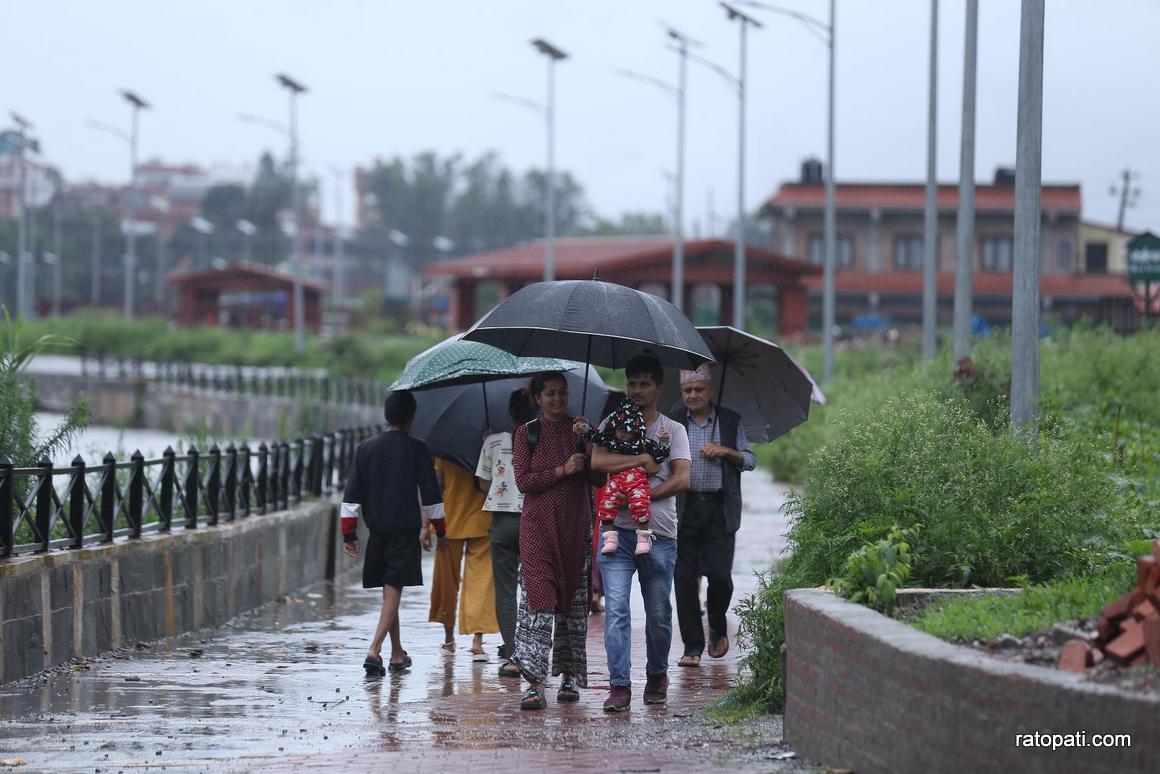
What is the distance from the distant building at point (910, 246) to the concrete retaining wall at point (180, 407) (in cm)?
2410

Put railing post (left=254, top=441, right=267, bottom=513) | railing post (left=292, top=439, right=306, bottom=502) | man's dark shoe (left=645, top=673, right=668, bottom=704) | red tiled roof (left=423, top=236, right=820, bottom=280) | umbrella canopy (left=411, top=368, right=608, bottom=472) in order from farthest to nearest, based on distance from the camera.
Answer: red tiled roof (left=423, top=236, right=820, bottom=280) → railing post (left=292, top=439, right=306, bottom=502) → railing post (left=254, top=441, right=267, bottom=513) → umbrella canopy (left=411, top=368, right=608, bottom=472) → man's dark shoe (left=645, top=673, right=668, bottom=704)

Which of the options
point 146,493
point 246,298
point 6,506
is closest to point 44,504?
point 6,506

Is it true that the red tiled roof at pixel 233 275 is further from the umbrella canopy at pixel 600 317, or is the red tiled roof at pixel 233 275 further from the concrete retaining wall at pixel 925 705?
the concrete retaining wall at pixel 925 705

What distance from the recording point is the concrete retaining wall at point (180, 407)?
3906 cm

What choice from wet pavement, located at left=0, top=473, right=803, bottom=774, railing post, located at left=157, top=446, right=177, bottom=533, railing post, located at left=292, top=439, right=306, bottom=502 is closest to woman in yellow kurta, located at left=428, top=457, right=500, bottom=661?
wet pavement, located at left=0, top=473, right=803, bottom=774

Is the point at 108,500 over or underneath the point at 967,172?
underneath

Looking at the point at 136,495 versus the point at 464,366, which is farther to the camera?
the point at 136,495

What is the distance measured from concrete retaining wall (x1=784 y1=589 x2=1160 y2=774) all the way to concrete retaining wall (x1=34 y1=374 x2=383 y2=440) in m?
30.5

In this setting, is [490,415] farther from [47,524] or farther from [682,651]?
[47,524]

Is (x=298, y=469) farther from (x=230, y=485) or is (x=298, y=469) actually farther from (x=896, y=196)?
(x=896, y=196)

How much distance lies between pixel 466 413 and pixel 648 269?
43544mm

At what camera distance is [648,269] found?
55094 mm

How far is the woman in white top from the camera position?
10.8 m

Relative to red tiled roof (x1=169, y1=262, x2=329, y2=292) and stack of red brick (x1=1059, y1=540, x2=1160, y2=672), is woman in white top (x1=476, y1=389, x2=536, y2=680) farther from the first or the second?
red tiled roof (x1=169, y1=262, x2=329, y2=292)
